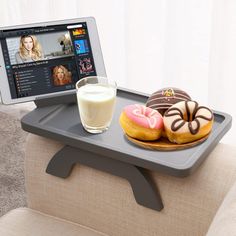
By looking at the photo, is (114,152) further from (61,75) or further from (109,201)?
(61,75)

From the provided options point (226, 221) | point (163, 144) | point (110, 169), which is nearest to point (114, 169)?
point (110, 169)

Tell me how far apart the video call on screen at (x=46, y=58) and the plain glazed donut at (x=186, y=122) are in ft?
0.98

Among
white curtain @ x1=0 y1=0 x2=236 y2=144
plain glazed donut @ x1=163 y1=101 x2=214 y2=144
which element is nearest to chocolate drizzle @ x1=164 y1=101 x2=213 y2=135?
plain glazed donut @ x1=163 y1=101 x2=214 y2=144

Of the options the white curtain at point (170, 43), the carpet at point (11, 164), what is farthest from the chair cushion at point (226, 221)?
the carpet at point (11, 164)

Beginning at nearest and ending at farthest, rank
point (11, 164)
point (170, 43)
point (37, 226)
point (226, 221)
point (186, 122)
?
point (226, 221), point (186, 122), point (37, 226), point (170, 43), point (11, 164)

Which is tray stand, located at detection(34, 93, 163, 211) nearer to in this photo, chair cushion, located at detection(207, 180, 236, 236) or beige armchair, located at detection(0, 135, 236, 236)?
beige armchair, located at detection(0, 135, 236, 236)

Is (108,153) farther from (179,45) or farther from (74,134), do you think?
(179,45)

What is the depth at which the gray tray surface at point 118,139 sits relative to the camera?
0.98 meters

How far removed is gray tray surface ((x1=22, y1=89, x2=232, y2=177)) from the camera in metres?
0.98

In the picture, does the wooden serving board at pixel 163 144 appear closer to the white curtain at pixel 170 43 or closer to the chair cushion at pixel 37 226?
the chair cushion at pixel 37 226

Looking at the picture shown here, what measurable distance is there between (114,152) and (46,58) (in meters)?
0.31

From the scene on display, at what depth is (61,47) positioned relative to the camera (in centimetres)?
122

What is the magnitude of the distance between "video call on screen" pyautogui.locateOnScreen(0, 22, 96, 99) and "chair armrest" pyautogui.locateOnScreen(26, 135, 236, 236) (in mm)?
125

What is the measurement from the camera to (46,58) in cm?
120
